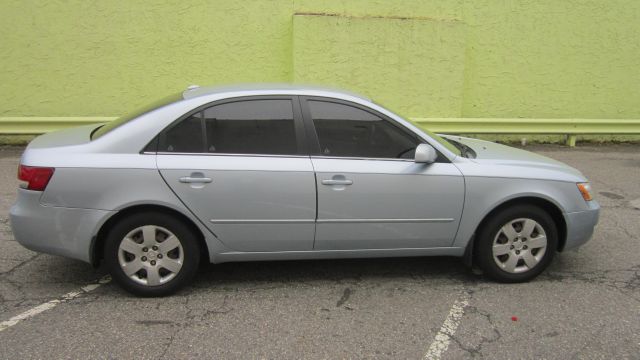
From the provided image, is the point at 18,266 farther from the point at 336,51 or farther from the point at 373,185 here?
the point at 336,51

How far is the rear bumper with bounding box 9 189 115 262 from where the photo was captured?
346cm

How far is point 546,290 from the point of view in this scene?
13.0 ft

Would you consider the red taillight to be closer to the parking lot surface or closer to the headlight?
the parking lot surface

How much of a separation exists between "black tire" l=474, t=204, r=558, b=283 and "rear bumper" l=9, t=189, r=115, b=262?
9.09 ft

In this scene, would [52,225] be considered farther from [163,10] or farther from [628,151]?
[628,151]

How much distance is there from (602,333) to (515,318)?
0.54 meters

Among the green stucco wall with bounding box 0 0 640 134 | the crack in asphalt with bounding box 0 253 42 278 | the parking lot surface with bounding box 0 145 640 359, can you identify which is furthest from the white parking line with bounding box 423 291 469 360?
the green stucco wall with bounding box 0 0 640 134

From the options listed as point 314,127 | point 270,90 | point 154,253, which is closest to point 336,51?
point 270,90

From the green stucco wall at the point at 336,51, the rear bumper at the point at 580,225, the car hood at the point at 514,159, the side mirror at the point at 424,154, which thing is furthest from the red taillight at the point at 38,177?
the green stucco wall at the point at 336,51

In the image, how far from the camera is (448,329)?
133 inches

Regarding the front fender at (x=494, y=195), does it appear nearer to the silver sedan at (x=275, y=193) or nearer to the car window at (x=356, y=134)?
the silver sedan at (x=275, y=193)

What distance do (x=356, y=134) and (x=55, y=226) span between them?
223 cm

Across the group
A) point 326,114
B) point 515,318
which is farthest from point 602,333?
point 326,114

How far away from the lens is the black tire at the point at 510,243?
3.91 metres
